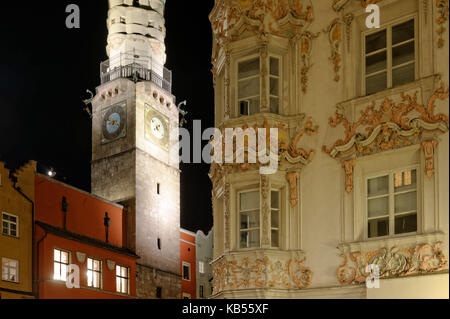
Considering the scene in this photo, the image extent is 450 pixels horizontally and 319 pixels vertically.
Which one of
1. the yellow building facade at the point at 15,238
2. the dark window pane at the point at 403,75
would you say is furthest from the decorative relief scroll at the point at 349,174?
the yellow building facade at the point at 15,238

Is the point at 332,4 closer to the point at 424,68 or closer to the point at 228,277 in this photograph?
the point at 424,68

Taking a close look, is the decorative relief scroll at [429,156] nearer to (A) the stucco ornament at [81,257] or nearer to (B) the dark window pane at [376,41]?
(B) the dark window pane at [376,41]

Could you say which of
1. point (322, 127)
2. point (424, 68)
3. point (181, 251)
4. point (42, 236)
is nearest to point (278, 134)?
point (322, 127)

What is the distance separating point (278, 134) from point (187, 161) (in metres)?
44.2

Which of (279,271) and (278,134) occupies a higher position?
(278,134)

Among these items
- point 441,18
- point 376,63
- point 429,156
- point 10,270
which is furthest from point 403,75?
point 10,270

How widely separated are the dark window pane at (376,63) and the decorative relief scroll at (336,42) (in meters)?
0.64

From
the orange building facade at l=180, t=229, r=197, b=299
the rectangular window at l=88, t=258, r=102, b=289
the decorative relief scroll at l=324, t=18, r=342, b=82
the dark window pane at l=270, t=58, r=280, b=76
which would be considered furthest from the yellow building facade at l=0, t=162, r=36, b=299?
the decorative relief scroll at l=324, t=18, r=342, b=82

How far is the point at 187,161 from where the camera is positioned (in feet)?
203

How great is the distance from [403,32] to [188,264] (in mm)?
44361

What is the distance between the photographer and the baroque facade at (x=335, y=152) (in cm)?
1539

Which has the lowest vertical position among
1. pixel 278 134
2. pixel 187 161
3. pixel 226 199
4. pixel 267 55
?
pixel 226 199

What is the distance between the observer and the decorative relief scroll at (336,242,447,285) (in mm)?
14812

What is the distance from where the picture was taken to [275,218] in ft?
57.7
